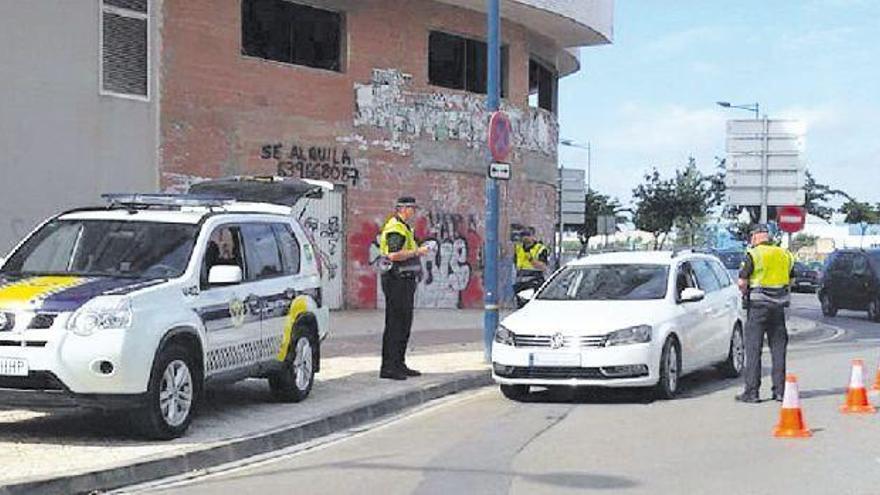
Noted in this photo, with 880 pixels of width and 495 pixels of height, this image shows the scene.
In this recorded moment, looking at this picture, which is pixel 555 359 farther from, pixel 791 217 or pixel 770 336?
pixel 791 217

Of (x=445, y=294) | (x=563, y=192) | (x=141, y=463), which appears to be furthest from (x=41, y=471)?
(x=563, y=192)

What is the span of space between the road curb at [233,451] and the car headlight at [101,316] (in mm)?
1037

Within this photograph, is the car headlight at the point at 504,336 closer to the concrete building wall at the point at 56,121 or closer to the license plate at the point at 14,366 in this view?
the license plate at the point at 14,366

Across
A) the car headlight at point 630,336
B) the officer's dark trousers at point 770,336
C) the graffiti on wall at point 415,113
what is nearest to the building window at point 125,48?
the graffiti on wall at point 415,113

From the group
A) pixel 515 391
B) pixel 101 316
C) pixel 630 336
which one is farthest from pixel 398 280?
pixel 101 316

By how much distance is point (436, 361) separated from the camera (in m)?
14.9

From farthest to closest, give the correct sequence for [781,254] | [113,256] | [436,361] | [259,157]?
[259,157], [436,361], [781,254], [113,256]

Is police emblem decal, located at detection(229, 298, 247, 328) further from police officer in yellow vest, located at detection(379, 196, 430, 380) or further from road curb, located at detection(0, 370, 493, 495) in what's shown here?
police officer in yellow vest, located at detection(379, 196, 430, 380)

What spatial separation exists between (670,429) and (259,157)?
12.8 metres

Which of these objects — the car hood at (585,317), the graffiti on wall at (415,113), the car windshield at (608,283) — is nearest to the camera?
the car hood at (585,317)

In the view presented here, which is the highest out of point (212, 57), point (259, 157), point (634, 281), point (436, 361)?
point (212, 57)

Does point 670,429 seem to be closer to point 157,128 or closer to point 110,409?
point 110,409

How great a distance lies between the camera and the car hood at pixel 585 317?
11594mm

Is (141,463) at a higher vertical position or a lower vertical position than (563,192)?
lower
